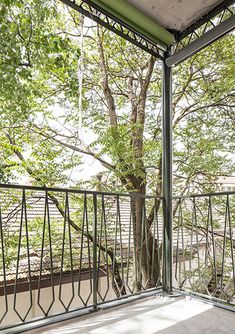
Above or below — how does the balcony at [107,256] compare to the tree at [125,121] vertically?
Result: below

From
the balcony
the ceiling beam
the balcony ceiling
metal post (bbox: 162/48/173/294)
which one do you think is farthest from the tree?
the balcony ceiling

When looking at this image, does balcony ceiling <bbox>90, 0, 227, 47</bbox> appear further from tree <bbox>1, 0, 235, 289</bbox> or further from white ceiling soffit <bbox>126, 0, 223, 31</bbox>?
→ tree <bbox>1, 0, 235, 289</bbox>

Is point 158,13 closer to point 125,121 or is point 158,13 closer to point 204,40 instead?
point 204,40

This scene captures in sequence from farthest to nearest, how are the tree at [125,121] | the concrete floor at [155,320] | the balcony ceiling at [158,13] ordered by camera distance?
the tree at [125,121] → the balcony ceiling at [158,13] → the concrete floor at [155,320]

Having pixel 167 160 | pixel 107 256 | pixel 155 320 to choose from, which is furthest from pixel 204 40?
pixel 155 320

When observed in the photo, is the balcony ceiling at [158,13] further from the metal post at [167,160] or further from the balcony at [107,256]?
the balcony at [107,256]

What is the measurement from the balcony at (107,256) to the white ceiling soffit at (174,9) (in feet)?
6.15

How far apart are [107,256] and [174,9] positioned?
264 cm

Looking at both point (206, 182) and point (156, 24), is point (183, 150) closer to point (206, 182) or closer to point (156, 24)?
point (206, 182)

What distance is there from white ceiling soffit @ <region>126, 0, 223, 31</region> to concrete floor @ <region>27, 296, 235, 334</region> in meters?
2.89

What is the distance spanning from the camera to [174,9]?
2609 millimetres

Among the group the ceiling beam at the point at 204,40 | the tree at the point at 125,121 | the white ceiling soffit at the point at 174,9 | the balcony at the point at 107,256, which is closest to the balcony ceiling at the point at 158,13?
the white ceiling soffit at the point at 174,9

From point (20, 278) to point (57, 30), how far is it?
15.5 ft

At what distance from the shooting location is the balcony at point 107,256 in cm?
212
